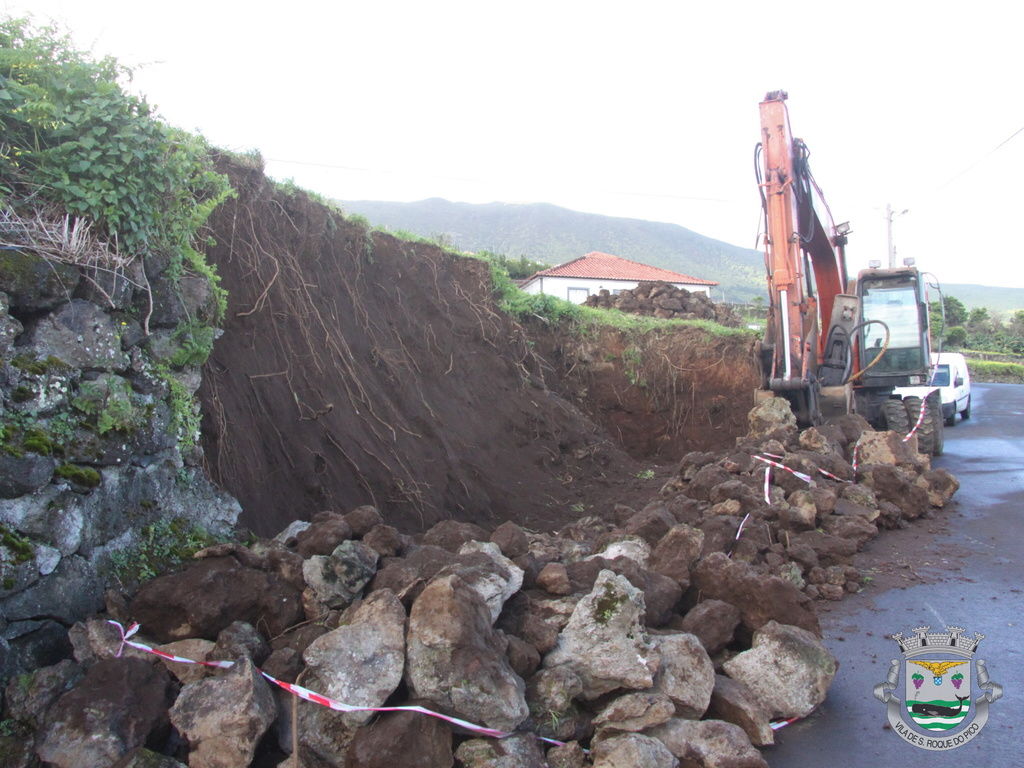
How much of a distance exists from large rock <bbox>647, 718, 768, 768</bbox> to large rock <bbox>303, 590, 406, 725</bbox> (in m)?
1.27

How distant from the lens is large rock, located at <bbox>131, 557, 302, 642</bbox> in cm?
360

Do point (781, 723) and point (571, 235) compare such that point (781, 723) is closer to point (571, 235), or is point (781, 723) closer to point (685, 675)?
point (685, 675)

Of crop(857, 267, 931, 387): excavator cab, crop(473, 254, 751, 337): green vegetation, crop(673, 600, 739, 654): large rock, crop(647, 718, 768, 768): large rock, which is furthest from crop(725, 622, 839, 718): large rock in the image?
crop(857, 267, 931, 387): excavator cab

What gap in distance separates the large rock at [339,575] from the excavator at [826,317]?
294 inches

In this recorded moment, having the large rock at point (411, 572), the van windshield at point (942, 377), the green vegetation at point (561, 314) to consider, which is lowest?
the large rock at point (411, 572)

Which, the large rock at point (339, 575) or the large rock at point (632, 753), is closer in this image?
the large rock at point (632, 753)

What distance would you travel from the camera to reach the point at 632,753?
10.8 feet

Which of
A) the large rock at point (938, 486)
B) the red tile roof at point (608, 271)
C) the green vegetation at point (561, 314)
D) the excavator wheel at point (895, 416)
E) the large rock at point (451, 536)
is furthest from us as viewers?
the red tile roof at point (608, 271)

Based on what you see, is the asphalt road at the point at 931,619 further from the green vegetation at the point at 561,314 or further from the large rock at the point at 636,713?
the green vegetation at the point at 561,314

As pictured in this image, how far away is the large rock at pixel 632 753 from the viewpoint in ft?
10.7

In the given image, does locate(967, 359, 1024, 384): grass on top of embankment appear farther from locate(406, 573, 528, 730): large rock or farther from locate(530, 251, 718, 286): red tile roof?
locate(406, 573, 528, 730): large rock

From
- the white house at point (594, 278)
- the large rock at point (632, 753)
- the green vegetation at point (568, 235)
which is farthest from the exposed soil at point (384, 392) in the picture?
the green vegetation at point (568, 235)

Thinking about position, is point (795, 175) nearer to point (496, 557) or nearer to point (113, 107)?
point (496, 557)

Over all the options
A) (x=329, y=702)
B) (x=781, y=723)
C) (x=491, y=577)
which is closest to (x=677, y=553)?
(x=781, y=723)
